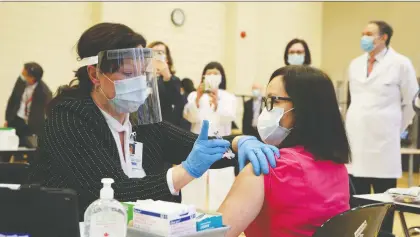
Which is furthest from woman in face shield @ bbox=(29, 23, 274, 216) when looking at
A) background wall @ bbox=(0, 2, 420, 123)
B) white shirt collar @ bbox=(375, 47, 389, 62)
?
background wall @ bbox=(0, 2, 420, 123)

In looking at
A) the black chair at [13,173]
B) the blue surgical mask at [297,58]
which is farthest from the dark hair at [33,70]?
the black chair at [13,173]

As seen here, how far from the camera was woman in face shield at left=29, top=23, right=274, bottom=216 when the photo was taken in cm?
139

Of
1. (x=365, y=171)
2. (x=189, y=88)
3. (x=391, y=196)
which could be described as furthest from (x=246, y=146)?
(x=189, y=88)

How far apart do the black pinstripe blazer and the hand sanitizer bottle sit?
35 cm

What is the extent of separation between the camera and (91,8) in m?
6.25

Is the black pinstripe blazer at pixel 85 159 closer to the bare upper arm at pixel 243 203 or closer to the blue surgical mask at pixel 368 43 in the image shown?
the bare upper arm at pixel 243 203

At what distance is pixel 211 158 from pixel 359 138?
8.42ft

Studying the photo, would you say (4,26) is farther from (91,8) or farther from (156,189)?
(156,189)

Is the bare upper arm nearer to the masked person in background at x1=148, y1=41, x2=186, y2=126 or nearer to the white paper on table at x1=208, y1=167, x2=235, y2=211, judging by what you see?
the masked person in background at x1=148, y1=41, x2=186, y2=126

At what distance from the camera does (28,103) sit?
4969mm

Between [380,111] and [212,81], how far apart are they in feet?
4.89

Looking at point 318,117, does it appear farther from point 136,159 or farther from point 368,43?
point 368,43

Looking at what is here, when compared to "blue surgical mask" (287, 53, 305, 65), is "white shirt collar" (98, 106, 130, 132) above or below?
below

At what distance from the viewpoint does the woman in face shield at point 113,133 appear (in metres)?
1.39
